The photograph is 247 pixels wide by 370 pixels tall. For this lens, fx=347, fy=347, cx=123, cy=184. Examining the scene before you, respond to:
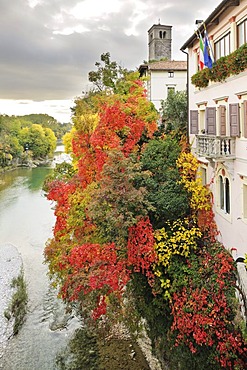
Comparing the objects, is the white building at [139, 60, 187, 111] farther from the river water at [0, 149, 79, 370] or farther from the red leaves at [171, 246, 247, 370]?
the red leaves at [171, 246, 247, 370]

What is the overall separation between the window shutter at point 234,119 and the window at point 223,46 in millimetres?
2854

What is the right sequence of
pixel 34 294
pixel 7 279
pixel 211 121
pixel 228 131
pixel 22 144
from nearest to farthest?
pixel 228 131
pixel 211 121
pixel 34 294
pixel 7 279
pixel 22 144

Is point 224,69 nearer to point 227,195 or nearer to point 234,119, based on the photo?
point 234,119

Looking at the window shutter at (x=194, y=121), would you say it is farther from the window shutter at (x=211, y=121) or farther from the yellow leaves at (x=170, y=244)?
the yellow leaves at (x=170, y=244)

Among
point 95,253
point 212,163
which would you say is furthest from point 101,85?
point 95,253

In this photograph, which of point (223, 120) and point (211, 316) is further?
point (223, 120)

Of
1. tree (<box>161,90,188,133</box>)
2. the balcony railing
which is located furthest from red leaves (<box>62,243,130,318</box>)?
tree (<box>161,90,188,133</box>)

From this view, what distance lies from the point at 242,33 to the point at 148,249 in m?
9.49

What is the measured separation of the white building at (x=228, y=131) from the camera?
13.7 metres

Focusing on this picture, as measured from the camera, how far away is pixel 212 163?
16734mm

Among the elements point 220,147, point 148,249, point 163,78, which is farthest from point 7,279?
point 163,78

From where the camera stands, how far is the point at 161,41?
53094mm

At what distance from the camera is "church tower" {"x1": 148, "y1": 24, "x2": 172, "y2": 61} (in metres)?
52.7

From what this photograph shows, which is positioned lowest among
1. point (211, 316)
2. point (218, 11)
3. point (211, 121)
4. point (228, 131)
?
point (211, 316)
